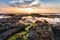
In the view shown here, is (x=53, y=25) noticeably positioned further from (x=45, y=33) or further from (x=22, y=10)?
(x=22, y=10)

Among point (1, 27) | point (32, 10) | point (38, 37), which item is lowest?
point (38, 37)

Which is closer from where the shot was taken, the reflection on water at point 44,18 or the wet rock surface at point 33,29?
the wet rock surface at point 33,29

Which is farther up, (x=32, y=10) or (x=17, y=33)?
(x=32, y=10)

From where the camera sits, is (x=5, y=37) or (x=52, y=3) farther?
(x=52, y=3)

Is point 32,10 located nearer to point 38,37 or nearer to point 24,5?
point 24,5

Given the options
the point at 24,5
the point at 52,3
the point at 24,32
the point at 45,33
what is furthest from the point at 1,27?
the point at 52,3

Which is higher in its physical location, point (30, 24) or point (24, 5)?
point (24, 5)

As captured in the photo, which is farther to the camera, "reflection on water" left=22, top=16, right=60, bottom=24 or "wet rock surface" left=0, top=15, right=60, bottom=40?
"reflection on water" left=22, top=16, right=60, bottom=24

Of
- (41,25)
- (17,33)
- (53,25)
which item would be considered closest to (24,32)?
(17,33)

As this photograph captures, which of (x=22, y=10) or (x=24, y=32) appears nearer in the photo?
(x=24, y=32)
